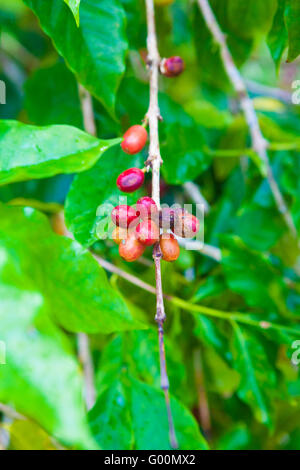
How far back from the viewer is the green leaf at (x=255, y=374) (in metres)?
0.77

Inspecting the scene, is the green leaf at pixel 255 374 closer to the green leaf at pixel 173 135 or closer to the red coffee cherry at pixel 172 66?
the green leaf at pixel 173 135

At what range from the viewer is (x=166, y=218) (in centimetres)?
51

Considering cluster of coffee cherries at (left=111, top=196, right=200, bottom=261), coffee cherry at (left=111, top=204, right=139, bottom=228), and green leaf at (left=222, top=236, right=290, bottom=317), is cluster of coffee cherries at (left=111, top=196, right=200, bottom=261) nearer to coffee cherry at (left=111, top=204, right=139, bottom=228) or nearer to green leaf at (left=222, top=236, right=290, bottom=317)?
coffee cherry at (left=111, top=204, right=139, bottom=228)

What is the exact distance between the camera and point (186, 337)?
3.16 ft

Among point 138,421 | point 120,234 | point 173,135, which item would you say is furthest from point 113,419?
point 173,135

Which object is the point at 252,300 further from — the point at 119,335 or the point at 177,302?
the point at 119,335

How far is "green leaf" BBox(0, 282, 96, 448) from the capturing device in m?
0.28

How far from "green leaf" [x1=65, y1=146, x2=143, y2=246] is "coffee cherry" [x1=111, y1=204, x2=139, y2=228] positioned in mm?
49

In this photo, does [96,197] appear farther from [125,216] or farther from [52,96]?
[52,96]

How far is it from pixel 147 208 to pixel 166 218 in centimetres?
3

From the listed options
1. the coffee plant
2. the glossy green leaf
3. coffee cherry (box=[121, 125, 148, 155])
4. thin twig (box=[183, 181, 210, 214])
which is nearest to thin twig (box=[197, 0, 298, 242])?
the coffee plant

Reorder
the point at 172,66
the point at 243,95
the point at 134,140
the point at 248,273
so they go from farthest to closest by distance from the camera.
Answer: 1. the point at 243,95
2. the point at 248,273
3. the point at 172,66
4. the point at 134,140
